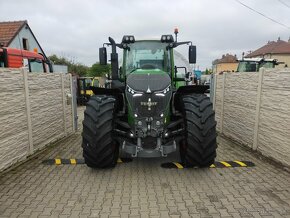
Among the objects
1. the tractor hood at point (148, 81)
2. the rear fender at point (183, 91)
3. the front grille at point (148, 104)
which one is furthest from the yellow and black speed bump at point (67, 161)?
the tractor hood at point (148, 81)

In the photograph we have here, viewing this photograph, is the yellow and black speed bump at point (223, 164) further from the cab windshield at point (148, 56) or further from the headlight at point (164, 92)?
the cab windshield at point (148, 56)

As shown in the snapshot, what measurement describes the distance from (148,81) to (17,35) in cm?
1761

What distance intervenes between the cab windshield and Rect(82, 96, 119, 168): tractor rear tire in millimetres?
1412

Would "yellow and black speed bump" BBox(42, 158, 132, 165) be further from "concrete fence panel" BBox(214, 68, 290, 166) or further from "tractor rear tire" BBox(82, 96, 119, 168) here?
"concrete fence panel" BBox(214, 68, 290, 166)

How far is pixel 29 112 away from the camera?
5340mm

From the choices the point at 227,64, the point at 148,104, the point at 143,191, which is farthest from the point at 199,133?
the point at 227,64

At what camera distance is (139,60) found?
5.43 meters

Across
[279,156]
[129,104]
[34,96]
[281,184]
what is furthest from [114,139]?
[279,156]

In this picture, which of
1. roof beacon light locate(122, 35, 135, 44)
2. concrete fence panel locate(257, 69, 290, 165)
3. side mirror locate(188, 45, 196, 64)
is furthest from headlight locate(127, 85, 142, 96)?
concrete fence panel locate(257, 69, 290, 165)

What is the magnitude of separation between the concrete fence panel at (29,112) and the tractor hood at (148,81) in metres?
2.35

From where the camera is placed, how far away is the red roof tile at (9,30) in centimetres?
1733

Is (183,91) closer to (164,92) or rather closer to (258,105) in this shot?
(164,92)

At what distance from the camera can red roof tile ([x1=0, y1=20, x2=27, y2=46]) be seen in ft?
56.9

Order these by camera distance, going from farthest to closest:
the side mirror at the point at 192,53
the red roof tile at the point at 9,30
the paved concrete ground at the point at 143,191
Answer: the red roof tile at the point at 9,30
the side mirror at the point at 192,53
the paved concrete ground at the point at 143,191
